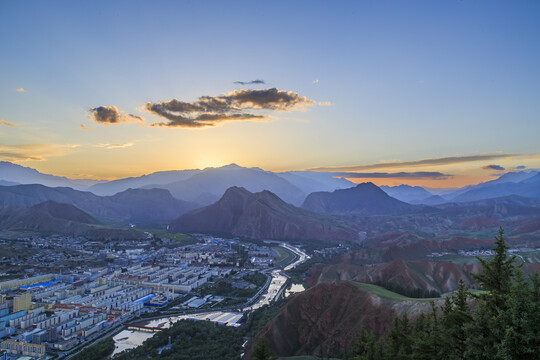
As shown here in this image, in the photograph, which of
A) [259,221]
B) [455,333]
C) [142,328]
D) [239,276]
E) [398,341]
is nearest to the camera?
[455,333]

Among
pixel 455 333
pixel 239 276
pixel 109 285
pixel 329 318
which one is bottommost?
pixel 239 276

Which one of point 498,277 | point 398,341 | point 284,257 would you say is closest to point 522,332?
point 498,277

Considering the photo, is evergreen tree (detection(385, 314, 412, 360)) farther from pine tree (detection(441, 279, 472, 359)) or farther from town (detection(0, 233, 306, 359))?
town (detection(0, 233, 306, 359))

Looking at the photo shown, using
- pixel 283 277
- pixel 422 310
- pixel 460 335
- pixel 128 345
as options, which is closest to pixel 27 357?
pixel 128 345

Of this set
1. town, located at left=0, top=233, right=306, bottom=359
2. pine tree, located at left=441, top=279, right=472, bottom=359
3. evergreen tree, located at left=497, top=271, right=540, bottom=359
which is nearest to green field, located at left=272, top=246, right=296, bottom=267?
town, located at left=0, top=233, right=306, bottom=359

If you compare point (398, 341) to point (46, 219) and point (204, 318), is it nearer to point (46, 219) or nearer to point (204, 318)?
point (204, 318)

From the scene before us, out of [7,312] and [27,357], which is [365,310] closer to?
[27,357]

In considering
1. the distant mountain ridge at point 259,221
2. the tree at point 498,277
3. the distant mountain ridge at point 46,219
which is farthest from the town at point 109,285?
the tree at point 498,277

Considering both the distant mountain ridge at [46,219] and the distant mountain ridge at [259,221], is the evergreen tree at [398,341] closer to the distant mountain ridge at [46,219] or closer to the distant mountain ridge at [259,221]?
the distant mountain ridge at [259,221]
